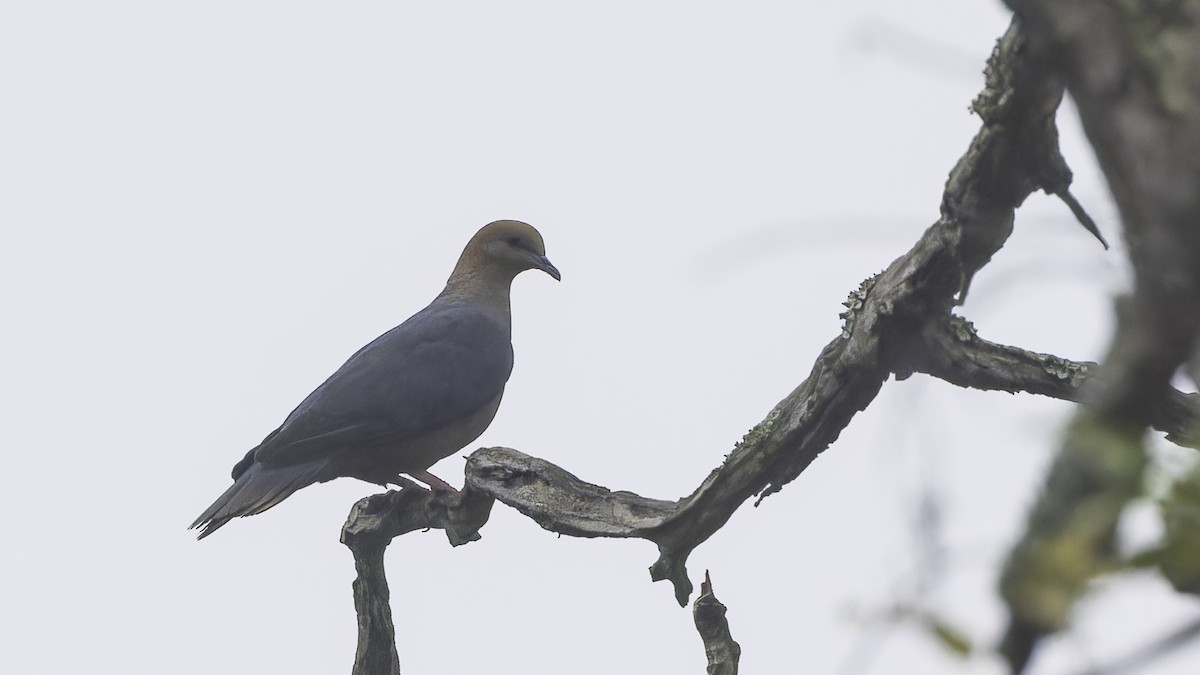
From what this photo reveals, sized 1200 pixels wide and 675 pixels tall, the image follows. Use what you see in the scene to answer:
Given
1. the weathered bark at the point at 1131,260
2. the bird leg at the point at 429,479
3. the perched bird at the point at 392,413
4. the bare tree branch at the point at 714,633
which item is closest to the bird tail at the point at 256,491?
the perched bird at the point at 392,413

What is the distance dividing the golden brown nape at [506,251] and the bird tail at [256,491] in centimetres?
179

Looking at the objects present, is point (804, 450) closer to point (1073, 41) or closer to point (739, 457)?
point (739, 457)

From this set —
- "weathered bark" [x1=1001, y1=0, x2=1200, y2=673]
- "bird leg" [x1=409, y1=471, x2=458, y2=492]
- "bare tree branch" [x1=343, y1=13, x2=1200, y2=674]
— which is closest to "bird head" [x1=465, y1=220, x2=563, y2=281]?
"bird leg" [x1=409, y1=471, x2=458, y2=492]

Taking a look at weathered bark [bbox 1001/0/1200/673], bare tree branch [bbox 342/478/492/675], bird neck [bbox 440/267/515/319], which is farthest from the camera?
bird neck [bbox 440/267/515/319]

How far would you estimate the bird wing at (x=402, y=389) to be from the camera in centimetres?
571

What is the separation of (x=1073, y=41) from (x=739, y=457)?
2.44m

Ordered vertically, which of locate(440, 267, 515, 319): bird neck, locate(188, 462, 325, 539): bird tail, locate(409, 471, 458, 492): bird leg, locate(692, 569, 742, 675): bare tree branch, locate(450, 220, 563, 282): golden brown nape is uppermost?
locate(450, 220, 563, 282): golden brown nape

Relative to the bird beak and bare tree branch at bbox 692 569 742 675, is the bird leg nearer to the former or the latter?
the bird beak

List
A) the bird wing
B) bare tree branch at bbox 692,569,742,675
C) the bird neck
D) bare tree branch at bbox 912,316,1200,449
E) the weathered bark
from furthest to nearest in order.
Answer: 1. the bird neck
2. the bird wing
3. bare tree branch at bbox 692,569,742,675
4. bare tree branch at bbox 912,316,1200,449
5. the weathered bark

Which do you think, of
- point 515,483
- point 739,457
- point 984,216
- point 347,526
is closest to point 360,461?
point 347,526

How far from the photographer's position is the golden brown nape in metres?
7.02

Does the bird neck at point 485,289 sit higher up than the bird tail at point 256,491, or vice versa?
the bird neck at point 485,289

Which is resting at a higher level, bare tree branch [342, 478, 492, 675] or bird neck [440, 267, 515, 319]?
bird neck [440, 267, 515, 319]

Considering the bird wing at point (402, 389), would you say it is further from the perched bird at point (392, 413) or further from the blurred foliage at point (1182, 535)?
the blurred foliage at point (1182, 535)
